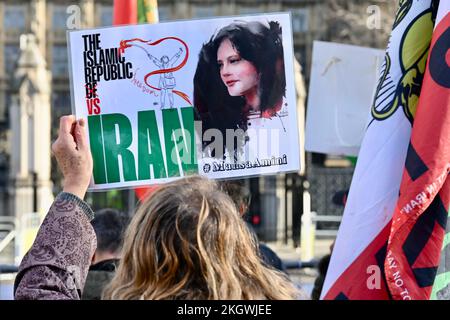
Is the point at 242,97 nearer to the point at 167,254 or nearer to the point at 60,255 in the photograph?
the point at 60,255

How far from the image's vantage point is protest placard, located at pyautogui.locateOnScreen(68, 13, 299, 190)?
11.6ft

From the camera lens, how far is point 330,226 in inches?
810

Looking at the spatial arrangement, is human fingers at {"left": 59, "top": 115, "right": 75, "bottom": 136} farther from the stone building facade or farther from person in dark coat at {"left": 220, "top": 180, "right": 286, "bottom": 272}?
the stone building facade

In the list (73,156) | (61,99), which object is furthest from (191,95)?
(61,99)

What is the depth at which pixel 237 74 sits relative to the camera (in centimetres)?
362

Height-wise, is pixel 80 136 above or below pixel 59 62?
below

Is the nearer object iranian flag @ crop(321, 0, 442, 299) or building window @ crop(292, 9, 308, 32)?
iranian flag @ crop(321, 0, 442, 299)

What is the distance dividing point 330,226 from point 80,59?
1735 centimetres

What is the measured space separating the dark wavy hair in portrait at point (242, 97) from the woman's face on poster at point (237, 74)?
16mm

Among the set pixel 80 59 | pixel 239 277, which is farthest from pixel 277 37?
pixel 239 277

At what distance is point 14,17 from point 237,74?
33584mm

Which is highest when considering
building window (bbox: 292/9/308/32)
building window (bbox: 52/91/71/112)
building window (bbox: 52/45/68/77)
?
building window (bbox: 292/9/308/32)

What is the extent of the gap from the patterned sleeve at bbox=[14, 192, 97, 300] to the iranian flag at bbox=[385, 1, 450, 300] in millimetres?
1093

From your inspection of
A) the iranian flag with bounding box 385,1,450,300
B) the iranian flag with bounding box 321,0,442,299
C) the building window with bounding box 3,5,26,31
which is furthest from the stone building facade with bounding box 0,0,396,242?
the iranian flag with bounding box 385,1,450,300
